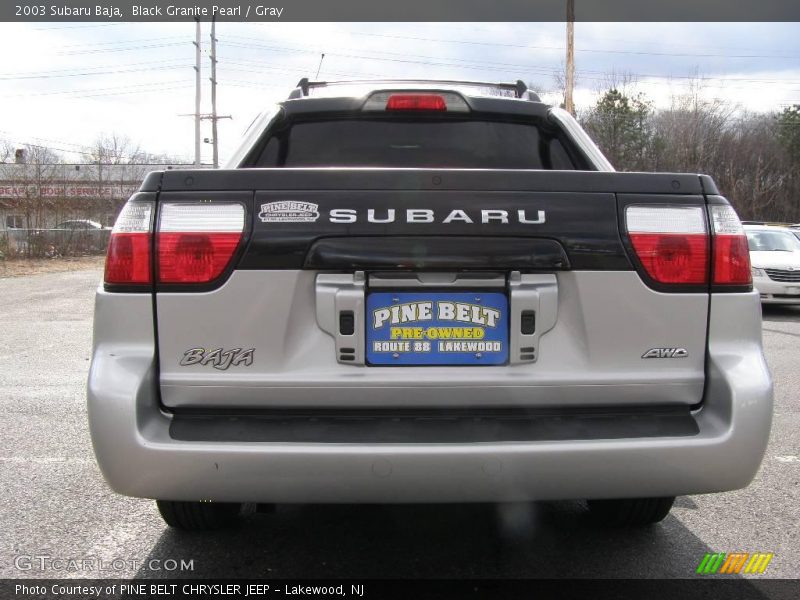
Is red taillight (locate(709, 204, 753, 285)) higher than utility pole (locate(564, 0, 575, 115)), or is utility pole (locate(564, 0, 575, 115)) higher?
utility pole (locate(564, 0, 575, 115))

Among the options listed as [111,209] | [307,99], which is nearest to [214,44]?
[111,209]

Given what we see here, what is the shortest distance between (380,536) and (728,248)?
186cm

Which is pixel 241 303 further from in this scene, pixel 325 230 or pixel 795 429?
pixel 795 429

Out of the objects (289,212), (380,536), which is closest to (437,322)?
(289,212)

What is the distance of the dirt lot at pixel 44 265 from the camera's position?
19.1 metres

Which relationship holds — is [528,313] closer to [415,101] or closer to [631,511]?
[631,511]

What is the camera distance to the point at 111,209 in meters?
30.7

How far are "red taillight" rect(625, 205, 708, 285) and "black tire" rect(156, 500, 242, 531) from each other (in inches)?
79.0

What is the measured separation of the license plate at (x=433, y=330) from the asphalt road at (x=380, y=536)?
986mm

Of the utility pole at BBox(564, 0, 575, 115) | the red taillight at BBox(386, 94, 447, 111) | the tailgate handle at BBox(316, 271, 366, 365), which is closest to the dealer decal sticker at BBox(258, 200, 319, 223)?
the tailgate handle at BBox(316, 271, 366, 365)

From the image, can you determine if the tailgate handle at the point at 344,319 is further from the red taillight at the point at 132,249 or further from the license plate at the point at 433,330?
the red taillight at the point at 132,249

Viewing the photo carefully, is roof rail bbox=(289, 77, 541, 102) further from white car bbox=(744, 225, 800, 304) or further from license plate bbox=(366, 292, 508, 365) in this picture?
white car bbox=(744, 225, 800, 304)

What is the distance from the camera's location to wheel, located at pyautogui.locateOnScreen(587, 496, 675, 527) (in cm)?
301

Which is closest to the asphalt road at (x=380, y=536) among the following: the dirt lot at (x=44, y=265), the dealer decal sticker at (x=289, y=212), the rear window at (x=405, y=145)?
the dealer decal sticker at (x=289, y=212)
